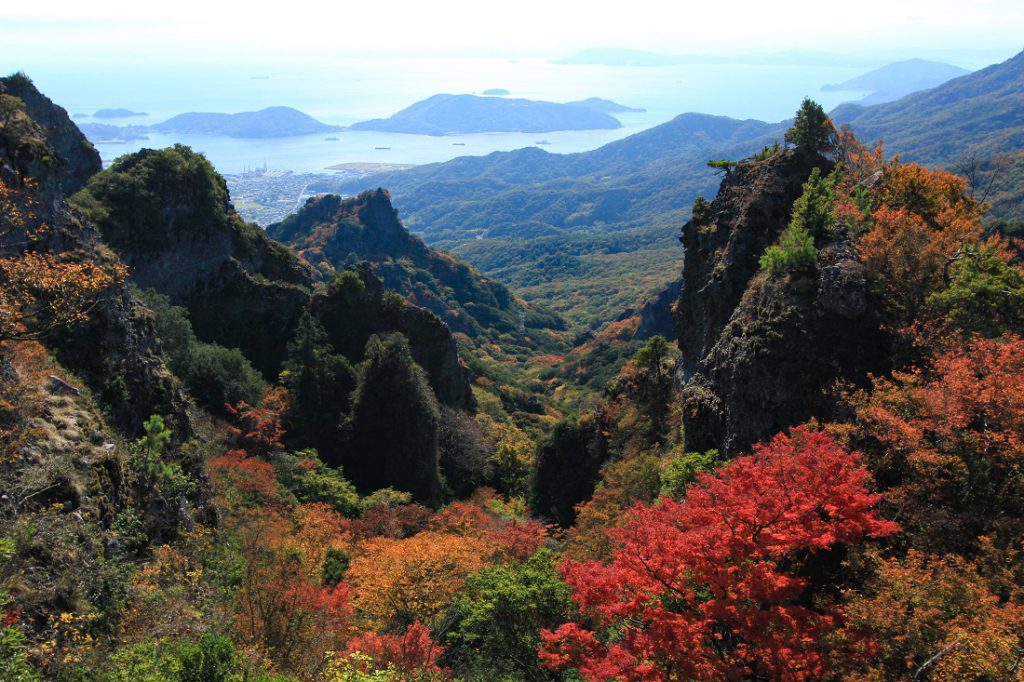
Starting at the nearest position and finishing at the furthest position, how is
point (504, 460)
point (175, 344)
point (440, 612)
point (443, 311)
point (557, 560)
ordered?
point (440, 612), point (557, 560), point (175, 344), point (504, 460), point (443, 311)

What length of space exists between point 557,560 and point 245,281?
40.1m

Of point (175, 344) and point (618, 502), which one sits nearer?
point (618, 502)

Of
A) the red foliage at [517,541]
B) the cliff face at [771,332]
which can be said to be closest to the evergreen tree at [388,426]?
the red foliage at [517,541]

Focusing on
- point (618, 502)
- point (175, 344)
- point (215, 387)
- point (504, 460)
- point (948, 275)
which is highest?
point (948, 275)

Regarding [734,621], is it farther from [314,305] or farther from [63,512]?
[314,305]

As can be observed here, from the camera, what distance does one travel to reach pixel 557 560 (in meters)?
24.2

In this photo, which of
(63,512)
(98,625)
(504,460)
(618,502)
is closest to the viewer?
(98,625)

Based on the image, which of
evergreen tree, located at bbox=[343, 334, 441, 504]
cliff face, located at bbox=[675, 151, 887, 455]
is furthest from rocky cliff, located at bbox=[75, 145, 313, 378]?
cliff face, located at bbox=[675, 151, 887, 455]

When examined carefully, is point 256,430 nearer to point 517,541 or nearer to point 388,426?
point 388,426

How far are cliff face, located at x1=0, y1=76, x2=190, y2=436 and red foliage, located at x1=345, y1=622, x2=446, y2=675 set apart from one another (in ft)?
45.5

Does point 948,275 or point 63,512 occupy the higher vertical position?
point 948,275

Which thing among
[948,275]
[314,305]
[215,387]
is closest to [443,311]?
[314,305]

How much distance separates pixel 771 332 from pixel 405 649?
709 inches

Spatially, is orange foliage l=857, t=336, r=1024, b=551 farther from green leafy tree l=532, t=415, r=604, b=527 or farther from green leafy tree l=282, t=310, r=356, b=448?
green leafy tree l=282, t=310, r=356, b=448
